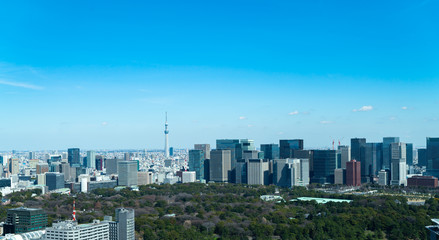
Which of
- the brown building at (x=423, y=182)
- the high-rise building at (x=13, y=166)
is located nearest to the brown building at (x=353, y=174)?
the brown building at (x=423, y=182)

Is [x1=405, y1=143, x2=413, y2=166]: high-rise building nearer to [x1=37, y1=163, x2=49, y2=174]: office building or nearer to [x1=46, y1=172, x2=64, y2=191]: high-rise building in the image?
[x1=46, y1=172, x2=64, y2=191]: high-rise building

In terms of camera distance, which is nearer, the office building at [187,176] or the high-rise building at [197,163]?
the office building at [187,176]

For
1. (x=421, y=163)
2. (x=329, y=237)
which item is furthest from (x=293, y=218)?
(x=421, y=163)

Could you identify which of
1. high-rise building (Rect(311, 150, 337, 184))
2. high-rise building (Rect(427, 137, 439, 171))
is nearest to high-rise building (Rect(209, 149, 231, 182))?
high-rise building (Rect(311, 150, 337, 184))

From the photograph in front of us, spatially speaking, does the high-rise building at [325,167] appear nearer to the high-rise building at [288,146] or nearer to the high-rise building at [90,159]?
the high-rise building at [288,146]

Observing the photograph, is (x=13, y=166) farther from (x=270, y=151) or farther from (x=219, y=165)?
(x=270, y=151)

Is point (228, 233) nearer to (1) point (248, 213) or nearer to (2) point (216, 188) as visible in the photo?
(1) point (248, 213)

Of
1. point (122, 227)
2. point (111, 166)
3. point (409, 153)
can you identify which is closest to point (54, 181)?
point (111, 166)
